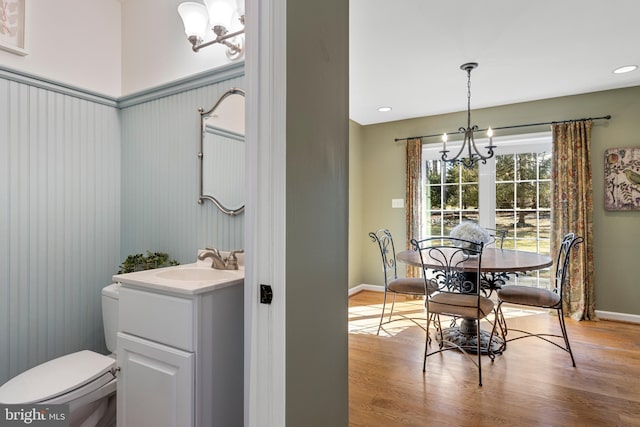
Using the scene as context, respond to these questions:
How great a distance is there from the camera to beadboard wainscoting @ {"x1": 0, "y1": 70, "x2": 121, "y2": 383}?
187 centimetres

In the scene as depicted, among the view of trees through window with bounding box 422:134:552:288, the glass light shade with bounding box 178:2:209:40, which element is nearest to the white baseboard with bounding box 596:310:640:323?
the view of trees through window with bounding box 422:134:552:288

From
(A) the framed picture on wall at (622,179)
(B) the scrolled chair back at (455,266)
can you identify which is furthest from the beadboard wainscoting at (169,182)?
(A) the framed picture on wall at (622,179)

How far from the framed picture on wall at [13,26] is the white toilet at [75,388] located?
1.83 meters

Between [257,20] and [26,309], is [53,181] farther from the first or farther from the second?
[257,20]

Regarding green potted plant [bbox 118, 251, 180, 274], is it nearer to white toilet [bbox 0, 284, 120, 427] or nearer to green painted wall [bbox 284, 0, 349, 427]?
white toilet [bbox 0, 284, 120, 427]

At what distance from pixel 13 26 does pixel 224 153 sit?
1480 mm

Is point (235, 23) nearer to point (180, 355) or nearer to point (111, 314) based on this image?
point (180, 355)

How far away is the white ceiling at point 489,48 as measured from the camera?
2.07 meters

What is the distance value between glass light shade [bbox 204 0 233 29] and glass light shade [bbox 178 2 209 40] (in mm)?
109

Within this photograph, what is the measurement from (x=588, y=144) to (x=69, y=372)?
481 cm

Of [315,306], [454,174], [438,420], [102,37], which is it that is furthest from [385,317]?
[102,37]

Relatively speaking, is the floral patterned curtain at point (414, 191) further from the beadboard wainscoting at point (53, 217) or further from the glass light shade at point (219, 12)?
the beadboard wainscoting at point (53, 217)

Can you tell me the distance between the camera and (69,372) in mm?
1508
